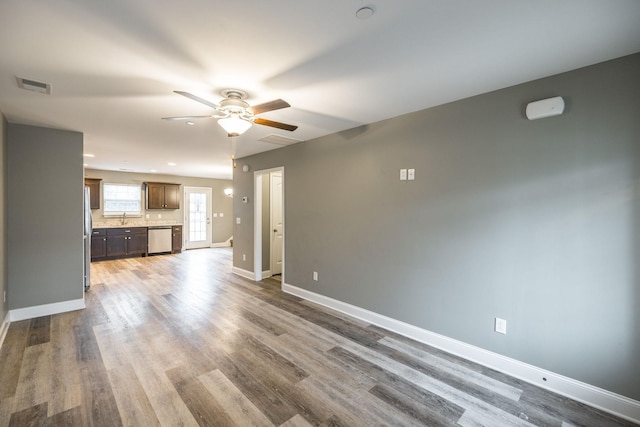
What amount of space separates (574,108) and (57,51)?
12.4 feet

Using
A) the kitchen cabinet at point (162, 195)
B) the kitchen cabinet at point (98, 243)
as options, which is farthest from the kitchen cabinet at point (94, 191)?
the kitchen cabinet at point (162, 195)

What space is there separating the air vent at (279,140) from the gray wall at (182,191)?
6007mm

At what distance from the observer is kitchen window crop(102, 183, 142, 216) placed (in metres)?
7.65

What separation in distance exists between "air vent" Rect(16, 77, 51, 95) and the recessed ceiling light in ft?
8.73

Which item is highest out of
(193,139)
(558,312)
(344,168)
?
(193,139)

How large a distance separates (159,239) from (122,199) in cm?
165

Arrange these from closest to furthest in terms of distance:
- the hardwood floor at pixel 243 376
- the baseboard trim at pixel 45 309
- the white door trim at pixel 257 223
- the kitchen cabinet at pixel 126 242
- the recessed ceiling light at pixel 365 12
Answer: the recessed ceiling light at pixel 365 12, the hardwood floor at pixel 243 376, the baseboard trim at pixel 45 309, the white door trim at pixel 257 223, the kitchen cabinet at pixel 126 242

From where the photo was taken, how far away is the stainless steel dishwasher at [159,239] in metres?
7.68

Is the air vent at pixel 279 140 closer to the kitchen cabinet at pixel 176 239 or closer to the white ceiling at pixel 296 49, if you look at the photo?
the white ceiling at pixel 296 49

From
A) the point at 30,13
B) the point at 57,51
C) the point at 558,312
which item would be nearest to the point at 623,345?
the point at 558,312

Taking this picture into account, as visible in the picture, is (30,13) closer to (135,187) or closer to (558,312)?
(558,312)

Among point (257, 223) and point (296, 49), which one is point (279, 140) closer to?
point (257, 223)

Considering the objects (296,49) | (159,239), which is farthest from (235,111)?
(159,239)

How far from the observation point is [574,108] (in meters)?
2.06
